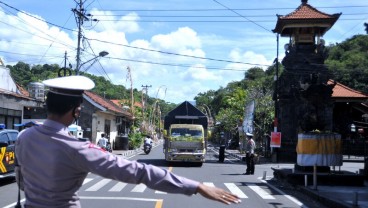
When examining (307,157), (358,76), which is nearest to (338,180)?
(307,157)

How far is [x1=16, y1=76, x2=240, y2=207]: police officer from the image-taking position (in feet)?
9.45

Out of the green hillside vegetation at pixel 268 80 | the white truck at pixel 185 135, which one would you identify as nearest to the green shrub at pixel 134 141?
the green hillside vegetation at pixel 268 80

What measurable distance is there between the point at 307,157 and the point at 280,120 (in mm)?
18585

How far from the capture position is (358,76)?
2387 inches

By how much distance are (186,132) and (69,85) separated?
2578 cm

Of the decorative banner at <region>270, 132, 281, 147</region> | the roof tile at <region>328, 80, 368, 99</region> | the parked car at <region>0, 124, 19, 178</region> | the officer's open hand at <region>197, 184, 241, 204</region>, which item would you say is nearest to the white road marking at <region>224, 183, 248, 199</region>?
the parked car at <region>0, 124, 19, 178</region>

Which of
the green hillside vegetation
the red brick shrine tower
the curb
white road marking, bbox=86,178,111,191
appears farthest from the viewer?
the green hillside vegetation

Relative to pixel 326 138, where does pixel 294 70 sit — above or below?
above

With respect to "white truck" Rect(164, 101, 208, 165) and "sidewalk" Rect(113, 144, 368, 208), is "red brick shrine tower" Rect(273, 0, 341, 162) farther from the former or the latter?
"sidewalk" Rect(113, 144, 368, 208)

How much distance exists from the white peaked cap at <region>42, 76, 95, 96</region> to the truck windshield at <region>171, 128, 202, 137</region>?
25332 millimetres

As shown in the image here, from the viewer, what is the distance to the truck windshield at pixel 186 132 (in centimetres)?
2855

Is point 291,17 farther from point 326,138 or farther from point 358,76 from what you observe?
point 358,76

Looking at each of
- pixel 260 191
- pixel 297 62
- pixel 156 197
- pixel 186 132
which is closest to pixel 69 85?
pixel 156 197

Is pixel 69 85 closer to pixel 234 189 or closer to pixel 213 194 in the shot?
pixel 213 194
